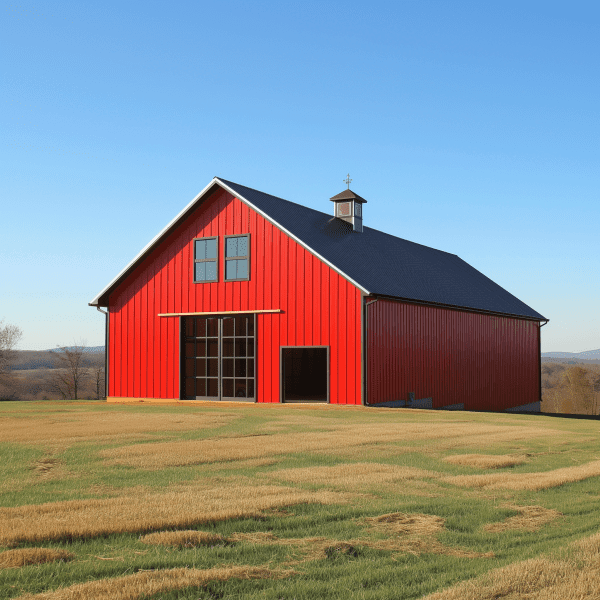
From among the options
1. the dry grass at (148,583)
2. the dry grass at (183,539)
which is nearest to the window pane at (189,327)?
the dry grass at (183,539)

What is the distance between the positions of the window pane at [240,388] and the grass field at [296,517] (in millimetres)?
12088

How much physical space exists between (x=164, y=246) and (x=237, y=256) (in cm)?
347

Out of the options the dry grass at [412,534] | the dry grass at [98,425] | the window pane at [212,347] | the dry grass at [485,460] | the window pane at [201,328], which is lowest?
the dry grass at [98,425]

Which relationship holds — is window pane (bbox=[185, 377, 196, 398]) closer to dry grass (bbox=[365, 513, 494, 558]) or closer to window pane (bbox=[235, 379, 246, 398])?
window pane (bbox=[235, 379, 246, 398])

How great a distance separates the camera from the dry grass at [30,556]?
18.7 ft

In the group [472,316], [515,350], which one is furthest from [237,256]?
[515,350]

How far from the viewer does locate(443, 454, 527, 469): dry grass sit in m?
11.1

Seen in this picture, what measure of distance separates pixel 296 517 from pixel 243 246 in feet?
64.0

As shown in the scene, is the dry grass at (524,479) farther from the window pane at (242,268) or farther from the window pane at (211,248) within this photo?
the window pane at (211,248)

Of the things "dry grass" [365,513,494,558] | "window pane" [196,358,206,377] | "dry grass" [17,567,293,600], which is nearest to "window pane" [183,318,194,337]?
"window pane" [196,358,206,377]

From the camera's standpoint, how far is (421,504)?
26.4 ft

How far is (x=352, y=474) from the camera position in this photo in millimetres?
10000

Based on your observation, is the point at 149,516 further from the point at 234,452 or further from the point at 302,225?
the point at 302,225

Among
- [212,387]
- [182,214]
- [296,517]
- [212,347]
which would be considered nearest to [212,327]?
[212,347]
